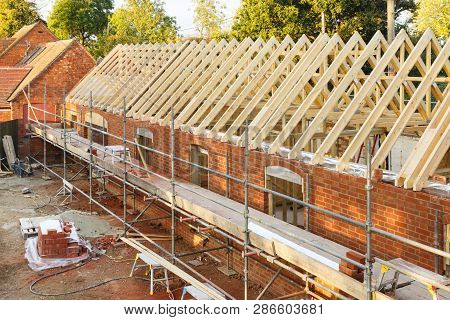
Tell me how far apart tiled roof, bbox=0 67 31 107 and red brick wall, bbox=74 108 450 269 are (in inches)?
Result: 649

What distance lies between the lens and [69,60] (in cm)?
2558

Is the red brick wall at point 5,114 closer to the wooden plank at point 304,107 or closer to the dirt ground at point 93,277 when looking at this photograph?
the dirt ground at point 93,277

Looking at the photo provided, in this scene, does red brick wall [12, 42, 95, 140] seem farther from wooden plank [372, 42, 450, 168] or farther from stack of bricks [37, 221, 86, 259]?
wooden plank [372, 42, 450, 168]

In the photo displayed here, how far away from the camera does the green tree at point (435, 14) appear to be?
146 ft

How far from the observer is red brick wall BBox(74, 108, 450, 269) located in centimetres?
803

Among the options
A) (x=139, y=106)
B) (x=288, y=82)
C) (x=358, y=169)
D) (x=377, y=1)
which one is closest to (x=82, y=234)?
(x=139, y=106)

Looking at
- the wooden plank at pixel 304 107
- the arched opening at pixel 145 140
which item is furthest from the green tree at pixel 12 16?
the wooden plank at pixel 304 107

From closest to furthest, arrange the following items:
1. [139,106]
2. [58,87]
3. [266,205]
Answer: [266,205], [139,106], [58,87]

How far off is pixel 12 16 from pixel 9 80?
1032 inches

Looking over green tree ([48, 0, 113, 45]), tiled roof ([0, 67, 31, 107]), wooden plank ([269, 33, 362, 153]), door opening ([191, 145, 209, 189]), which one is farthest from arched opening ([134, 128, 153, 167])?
green tree ([48, 0, 113, 45])

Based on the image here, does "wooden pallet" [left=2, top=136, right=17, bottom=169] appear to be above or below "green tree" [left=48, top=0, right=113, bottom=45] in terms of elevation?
below

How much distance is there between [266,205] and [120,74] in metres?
10.9

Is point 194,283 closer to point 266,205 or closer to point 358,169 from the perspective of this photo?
point 266,205

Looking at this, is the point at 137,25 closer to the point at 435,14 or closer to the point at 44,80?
the point at 435,14
